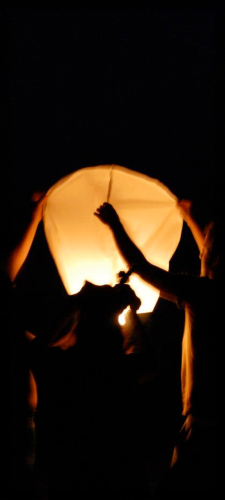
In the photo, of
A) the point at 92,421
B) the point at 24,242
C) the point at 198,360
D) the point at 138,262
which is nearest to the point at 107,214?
the point at 138,262

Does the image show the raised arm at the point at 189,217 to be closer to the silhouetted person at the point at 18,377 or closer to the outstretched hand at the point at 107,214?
the outstretched hand at the point at 107,214

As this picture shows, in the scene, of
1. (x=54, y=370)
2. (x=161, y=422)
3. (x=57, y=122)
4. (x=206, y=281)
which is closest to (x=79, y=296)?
(x=54, y=370)

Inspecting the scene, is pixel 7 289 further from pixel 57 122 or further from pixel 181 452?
pixel 57 122

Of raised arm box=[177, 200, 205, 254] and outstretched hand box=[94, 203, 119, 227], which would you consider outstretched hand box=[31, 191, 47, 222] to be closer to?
outstretched hand box=[94, 203, 119, 227]

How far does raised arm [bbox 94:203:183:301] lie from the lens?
2.26 metres

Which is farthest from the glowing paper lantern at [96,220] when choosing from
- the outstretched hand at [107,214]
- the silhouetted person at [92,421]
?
the silhouetted person at [92,421]

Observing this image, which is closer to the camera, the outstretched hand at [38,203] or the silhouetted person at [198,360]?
the silhouetted person at [198,360]

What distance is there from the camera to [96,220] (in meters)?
2.30

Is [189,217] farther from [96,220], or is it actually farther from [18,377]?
[18,377]

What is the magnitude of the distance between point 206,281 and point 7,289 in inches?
31.2

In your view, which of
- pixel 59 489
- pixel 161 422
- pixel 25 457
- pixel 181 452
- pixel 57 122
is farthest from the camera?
pixel 161 422

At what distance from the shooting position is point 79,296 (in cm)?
213

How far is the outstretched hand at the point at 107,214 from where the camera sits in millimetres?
2268

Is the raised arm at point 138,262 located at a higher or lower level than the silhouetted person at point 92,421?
higher
